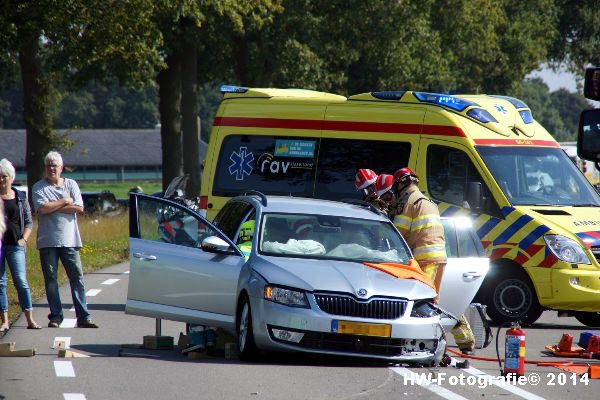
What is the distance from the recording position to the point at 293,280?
10.9m

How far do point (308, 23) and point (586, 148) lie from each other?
2964 centimetres

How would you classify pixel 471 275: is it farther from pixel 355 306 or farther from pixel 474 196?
pixel 355 306

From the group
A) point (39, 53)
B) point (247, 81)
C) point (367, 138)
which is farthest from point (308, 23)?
point (367, 138)

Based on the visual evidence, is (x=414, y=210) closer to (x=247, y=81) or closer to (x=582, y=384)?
(x=582, y=384)

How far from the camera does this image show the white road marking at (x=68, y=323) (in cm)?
1388

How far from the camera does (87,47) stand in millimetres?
26719

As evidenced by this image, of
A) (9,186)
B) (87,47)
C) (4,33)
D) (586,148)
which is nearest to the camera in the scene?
(586,148)

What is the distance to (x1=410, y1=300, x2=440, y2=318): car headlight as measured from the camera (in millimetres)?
11109

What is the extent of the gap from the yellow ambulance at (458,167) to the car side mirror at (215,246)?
4.35 metres

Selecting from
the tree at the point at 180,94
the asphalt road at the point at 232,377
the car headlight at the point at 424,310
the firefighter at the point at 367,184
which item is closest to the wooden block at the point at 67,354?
the asphalt road at the point at 232,377

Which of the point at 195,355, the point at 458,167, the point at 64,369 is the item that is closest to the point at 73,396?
the point at 64,369

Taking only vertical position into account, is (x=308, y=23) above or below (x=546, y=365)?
above

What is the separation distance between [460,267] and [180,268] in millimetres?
2875

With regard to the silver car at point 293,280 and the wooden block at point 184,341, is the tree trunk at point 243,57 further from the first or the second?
the wooden block at point 184,341
